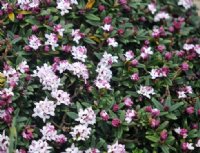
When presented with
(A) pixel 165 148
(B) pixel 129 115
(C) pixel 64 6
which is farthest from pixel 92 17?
(A) pixel 165 148

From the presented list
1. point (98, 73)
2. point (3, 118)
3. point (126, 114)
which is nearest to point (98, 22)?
point (98, 73)

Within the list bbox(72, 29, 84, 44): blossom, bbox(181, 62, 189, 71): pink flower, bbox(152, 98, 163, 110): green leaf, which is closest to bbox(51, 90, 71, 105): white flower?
bbox(72, 29, 84, 44): blossom

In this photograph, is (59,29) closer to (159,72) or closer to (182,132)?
(159,72)

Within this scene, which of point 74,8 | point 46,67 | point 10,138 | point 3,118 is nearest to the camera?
point 10,138

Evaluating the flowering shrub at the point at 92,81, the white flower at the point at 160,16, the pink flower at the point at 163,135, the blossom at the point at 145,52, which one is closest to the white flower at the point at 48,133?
the flowering shrub at the point at 92,81

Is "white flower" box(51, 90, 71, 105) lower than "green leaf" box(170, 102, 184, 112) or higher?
higher

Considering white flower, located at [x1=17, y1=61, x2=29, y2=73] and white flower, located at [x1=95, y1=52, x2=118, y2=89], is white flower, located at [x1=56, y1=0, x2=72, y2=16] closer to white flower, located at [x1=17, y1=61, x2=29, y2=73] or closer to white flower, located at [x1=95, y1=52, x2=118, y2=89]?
white flower, located at [x1=95, y1=52, x2=118, y2=89]

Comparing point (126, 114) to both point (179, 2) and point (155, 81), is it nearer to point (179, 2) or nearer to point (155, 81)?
point (155, 81)
